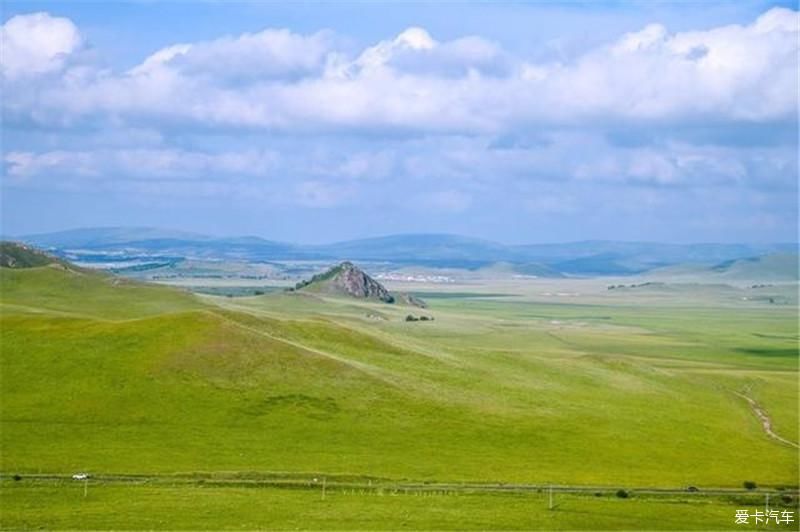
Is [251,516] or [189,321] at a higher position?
[189,321]

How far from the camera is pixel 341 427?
80688 mm

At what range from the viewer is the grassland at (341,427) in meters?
54.7

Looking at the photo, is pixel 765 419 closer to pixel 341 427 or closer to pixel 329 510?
pixel 341 427

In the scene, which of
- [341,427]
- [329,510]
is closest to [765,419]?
[341,427]

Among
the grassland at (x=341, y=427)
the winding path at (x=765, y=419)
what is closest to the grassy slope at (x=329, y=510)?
the grassland at (x=341, y=427)

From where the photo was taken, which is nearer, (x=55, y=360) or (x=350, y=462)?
(x=350, y=462)

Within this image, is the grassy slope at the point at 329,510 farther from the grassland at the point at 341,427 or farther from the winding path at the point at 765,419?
the winding path at the point at 765,419

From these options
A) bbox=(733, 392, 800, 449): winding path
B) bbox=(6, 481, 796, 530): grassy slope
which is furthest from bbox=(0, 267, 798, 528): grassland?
bbox=(733, 392, 800, 449): winding path

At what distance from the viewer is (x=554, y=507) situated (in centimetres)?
5656

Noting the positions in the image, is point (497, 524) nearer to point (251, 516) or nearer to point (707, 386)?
point (251, 516)

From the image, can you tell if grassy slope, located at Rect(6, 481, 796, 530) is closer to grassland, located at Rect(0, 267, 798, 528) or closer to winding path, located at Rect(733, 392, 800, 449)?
grassland, located at Rect(0, 267, 798, 528)

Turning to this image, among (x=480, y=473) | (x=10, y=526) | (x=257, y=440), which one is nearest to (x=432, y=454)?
(x=480, y=473)

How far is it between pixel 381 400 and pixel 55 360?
29.2 metres

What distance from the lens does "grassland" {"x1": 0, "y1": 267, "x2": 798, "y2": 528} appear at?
54719 millimetres
